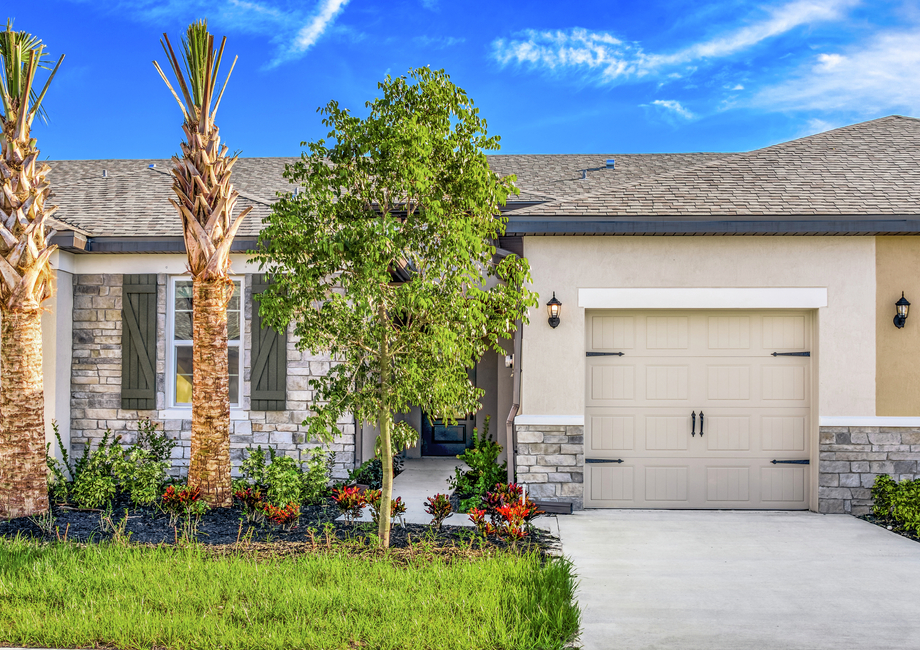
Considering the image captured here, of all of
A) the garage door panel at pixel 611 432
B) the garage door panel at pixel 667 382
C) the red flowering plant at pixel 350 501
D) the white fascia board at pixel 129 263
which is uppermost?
the white fascia board at pixel 129 263

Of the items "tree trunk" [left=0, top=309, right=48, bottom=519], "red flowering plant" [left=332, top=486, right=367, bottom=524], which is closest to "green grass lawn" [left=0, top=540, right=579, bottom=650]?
"red flowering plant" [left=332, top=486, right=367, bottom=524]

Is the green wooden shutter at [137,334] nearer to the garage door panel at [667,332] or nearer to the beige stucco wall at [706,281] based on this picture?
the beige stucco wall at [706,281]

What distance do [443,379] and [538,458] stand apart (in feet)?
8.75

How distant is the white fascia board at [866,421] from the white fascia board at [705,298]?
49.8 inches

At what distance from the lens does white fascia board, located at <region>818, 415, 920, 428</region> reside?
277 inches

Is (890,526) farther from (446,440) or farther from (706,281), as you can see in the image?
(446,440)

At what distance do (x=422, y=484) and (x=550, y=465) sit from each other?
2293mm

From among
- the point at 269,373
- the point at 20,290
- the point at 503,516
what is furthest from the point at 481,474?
the point at 20,290

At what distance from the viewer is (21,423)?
247 inches

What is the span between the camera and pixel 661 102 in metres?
14.8

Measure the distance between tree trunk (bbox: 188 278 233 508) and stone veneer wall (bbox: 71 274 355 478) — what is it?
1.59 m

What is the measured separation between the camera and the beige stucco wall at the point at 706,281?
7.13m

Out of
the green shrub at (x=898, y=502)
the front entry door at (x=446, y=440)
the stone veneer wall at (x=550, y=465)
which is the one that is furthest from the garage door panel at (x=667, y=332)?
the front entry door at (x=446, y=440)

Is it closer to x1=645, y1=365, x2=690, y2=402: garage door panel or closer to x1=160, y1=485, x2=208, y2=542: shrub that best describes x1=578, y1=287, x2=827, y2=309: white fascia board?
x1=645, y1=365, x2=690, y2=402: garage door panel
